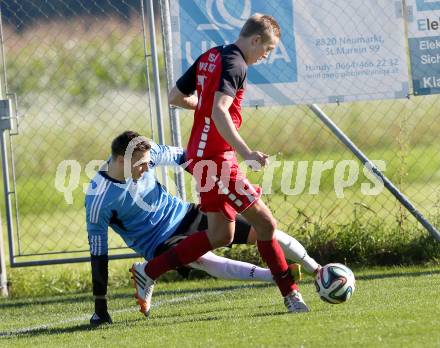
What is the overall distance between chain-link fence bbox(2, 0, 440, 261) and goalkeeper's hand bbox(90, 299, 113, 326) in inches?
90.5

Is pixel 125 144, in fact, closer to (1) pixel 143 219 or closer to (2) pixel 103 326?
(1) pixel 143 219

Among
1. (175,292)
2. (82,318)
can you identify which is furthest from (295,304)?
(175,292)

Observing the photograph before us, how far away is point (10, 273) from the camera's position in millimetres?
9469

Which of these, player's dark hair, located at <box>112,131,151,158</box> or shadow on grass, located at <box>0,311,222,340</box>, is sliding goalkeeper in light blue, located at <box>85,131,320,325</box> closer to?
player's dark hair, located at <box>112,131,151,158</box>

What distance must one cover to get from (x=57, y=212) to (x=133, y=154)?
8225 mm

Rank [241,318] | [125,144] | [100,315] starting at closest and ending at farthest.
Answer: [241,318] < [125,144] < [100,315]

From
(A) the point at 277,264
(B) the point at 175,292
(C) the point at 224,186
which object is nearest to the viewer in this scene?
(C) the point at 224,186

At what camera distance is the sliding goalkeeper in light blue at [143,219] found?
702 centimetres

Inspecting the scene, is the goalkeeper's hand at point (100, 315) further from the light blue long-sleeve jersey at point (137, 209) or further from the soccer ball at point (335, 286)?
the soccer ball at point (335, 286)

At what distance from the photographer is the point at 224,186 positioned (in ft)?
21.7

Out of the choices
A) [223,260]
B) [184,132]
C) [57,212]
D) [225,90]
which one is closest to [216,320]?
[223,260]

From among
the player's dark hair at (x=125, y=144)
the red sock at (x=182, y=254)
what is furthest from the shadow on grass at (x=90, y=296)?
the player's dark hair at (x=125, y=144)

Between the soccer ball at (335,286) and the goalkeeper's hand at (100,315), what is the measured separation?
134 centimetres

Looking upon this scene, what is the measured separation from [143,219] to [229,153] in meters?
1.05
